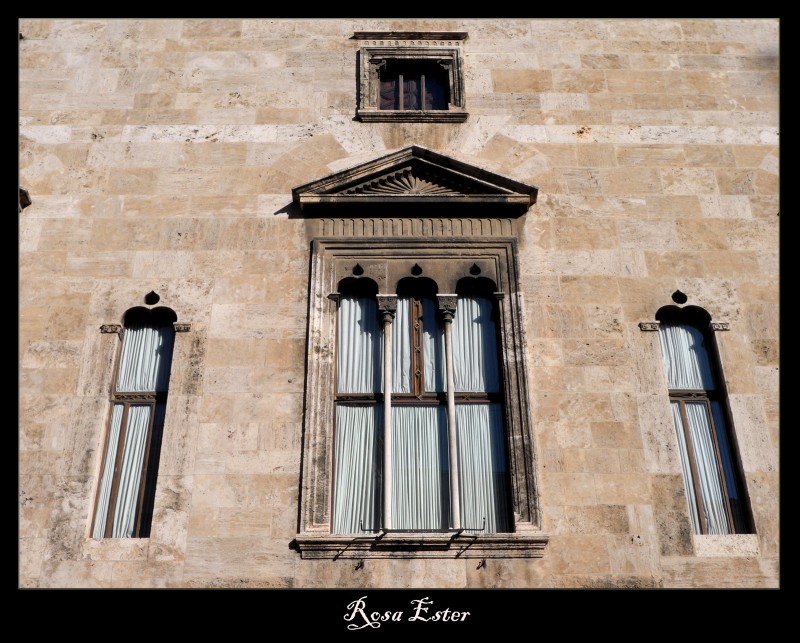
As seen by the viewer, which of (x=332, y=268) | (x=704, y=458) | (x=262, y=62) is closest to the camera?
(x=704, y=458)

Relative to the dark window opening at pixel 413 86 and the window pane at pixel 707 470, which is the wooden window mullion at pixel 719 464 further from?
the dark window opening at pixel 413 86

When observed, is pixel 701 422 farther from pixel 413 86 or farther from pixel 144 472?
pixel 144 472

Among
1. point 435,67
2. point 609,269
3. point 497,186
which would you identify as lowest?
point 609,269

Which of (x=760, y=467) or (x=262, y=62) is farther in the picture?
(x=262, y=62)

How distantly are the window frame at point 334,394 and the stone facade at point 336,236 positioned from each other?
13 cm

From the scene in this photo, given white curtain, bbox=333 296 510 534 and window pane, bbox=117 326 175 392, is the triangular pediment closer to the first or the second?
white curtain, bbox=333 296 510 534

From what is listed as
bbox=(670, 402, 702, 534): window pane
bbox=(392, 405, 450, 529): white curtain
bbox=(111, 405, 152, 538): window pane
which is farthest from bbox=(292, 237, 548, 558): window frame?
bbox=(111, 405, 152, 538): window pane

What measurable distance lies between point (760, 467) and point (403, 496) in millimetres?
4296

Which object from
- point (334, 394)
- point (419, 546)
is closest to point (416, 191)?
point (334, 394)

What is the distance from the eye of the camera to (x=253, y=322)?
12789mm

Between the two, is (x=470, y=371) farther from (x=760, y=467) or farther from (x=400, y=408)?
(x=760, y=467)

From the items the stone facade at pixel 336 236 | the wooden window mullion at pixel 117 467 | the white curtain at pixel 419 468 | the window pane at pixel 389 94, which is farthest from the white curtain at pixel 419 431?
the window pane at pixel 389 94

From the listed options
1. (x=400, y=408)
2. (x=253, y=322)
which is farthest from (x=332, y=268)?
(x=400, y=408)

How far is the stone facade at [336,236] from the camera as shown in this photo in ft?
37.0
